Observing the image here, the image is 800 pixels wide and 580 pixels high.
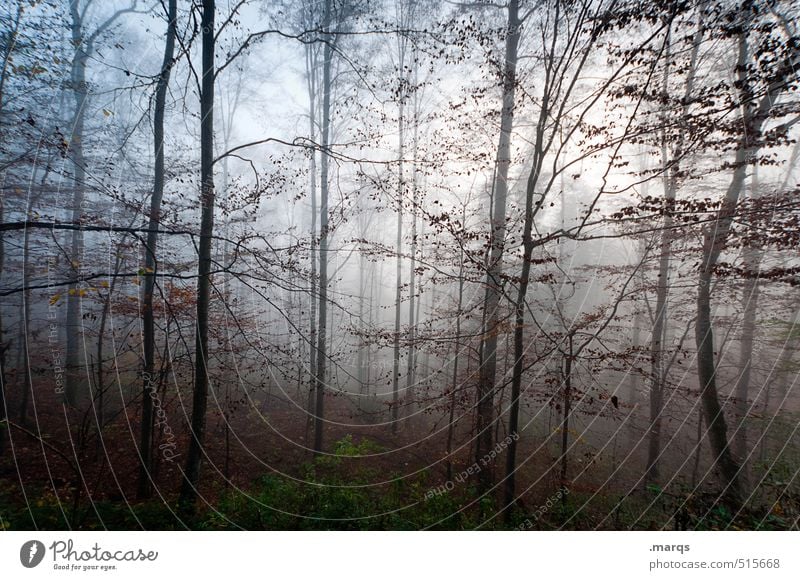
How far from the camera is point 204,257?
2.52 metres

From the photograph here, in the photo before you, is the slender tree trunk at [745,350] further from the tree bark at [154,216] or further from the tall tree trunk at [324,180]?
the tree bark at [154,216]

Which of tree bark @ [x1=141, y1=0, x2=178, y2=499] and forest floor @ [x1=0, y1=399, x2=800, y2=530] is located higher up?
tree bark @ [x1=141, y1=0, x2=178, y2=499]

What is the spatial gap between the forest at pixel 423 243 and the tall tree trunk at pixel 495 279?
0.04 metres

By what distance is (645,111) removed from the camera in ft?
8.25

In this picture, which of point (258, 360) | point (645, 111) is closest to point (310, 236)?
point (258, 360)

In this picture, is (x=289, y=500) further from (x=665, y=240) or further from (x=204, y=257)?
(x=665, y=240)

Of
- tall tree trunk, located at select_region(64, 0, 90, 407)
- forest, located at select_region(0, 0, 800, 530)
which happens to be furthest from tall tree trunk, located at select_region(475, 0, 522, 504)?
tall tree trunk, located at select_region(64, 0, 90, 407)

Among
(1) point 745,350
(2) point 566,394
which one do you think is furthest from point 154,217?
(1) point 745,350

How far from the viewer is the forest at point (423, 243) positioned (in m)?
2.32
